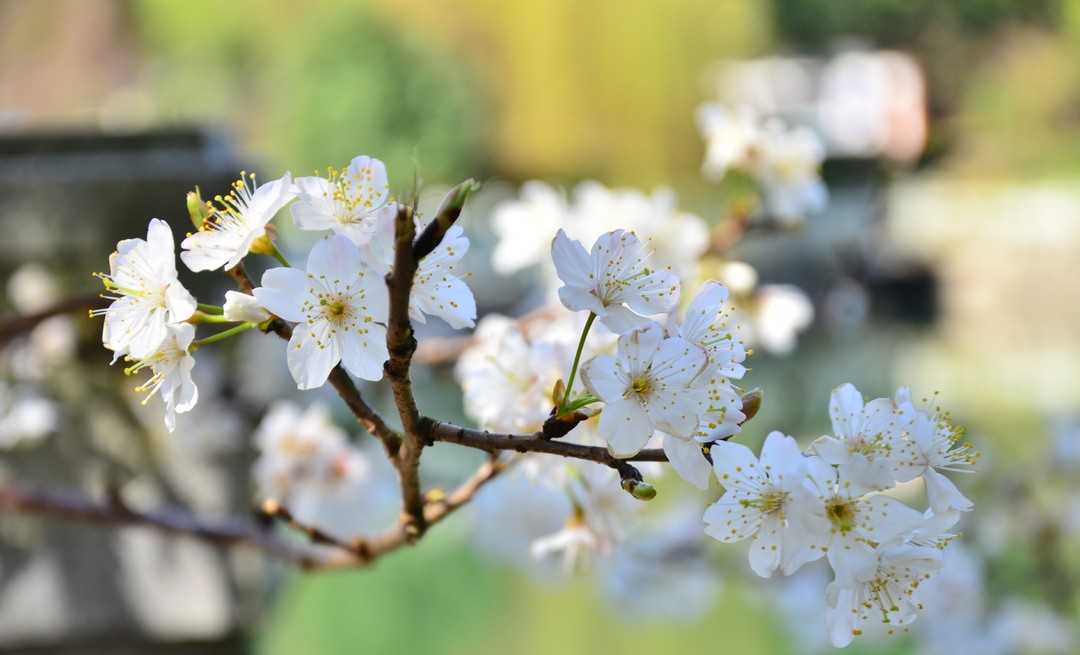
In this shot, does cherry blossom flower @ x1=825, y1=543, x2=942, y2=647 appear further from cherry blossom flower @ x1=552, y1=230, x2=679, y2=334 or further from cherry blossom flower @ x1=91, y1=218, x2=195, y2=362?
cherry blossom flower @ x1=91, y1=218, x2=195, y2=362

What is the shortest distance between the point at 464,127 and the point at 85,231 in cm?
576

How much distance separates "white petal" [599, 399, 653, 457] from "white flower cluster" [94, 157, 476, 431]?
0.05 m

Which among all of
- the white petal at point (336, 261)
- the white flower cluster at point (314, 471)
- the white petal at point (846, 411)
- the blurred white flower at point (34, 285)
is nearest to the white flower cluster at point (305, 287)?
the white petal at point (336, 261)

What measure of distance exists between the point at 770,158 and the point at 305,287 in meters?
0.44

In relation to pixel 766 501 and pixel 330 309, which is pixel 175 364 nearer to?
pixel 330 309

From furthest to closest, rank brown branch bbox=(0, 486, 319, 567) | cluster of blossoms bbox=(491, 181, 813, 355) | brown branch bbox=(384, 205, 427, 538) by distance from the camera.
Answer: cluster of blossoms bbox=(491, 181, 813, 355), brown branch bbox=(0, 486, 319, 567), brown branch bbox=(384, 205, 427, 538)

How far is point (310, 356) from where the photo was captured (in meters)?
0.30

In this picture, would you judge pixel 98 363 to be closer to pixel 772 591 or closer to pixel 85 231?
pixel 85 231

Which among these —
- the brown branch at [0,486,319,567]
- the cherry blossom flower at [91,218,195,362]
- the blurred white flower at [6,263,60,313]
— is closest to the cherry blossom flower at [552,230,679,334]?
the cherry blossom flower at [91,218,195,362]

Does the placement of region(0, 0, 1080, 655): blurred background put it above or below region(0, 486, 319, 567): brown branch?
below

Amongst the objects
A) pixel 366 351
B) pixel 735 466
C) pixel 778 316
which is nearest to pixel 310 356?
pixel 366 351

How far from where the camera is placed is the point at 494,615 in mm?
1705

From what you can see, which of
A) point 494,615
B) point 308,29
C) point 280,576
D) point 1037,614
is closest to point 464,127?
point 308,29

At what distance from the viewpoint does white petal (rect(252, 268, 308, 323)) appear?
0.30 meters
